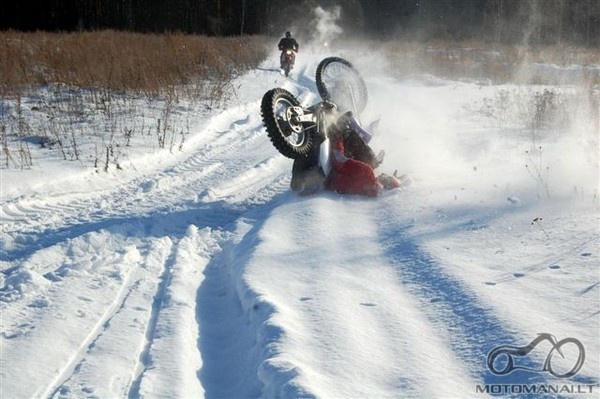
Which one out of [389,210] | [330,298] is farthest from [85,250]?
[389,210]

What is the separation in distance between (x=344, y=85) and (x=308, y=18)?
4534cm

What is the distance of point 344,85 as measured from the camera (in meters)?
8.51

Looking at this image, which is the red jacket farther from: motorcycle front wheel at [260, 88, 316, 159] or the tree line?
the tree line

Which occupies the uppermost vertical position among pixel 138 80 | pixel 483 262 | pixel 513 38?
pixel 513 38

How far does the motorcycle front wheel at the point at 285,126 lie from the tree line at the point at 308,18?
114 ft

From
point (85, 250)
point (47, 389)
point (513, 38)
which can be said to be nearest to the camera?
point (47, 389)

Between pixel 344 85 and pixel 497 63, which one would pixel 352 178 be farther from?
pixel 497 63

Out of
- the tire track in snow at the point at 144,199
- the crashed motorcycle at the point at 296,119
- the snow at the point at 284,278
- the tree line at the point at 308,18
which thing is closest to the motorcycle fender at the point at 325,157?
the crashed motorcycle at the point at 296,119

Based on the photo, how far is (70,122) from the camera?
8.77m

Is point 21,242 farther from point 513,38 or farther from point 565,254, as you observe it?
point 513,38

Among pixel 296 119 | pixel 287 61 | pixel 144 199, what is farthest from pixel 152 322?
pixel 287 61

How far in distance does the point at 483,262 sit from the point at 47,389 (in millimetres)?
2782

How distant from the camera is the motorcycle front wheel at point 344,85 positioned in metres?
8.24

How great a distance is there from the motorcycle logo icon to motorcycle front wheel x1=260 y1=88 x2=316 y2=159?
340 cm
